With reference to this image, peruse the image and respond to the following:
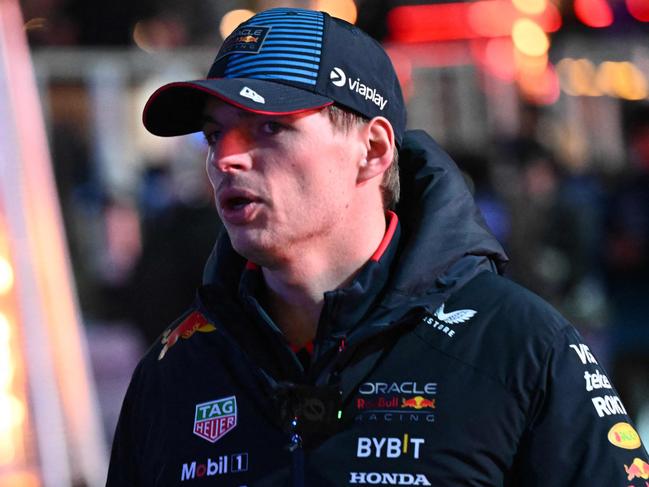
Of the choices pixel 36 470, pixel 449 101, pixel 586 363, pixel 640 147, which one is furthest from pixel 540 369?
pixel 449 101

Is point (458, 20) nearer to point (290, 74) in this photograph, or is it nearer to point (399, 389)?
point (290, 74)

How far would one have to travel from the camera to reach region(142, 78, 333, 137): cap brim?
8.66 feet

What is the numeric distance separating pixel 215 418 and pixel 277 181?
20.0 inches

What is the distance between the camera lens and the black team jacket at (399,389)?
2.50m

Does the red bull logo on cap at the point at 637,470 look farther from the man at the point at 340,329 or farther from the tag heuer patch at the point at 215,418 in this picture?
the tag heuer patch at the point at 215,418

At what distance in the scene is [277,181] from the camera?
8.95 feet

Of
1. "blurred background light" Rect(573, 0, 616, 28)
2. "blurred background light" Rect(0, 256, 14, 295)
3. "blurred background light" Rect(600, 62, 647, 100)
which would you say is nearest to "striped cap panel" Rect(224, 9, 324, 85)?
"blurred background light" Rect(0, 256, 14, 295)

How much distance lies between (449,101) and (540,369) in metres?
10.6

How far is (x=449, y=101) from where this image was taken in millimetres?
12930

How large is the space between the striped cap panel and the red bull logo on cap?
3.26 feet

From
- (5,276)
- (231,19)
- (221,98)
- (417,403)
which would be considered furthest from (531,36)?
(417,403)

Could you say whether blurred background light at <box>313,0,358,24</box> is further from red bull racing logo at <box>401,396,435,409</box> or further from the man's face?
red bull racing logo at <box>401,396,435,409</box>

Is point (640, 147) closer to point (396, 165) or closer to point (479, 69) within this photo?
point (479, 69)

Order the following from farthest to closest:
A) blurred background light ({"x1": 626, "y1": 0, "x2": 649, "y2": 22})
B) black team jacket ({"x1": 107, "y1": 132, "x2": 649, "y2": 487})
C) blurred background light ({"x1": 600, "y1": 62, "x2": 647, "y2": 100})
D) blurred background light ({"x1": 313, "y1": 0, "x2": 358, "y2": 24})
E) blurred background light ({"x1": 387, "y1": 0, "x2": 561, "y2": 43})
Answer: blurred background light ({"x1": 600, "y1": 62, "x2": 647, "y2": 100}), blurred background light ({"x1": 626, "y1": 0, "x2": 649, "y2": 22}), blurred background light ({"x1": 387, "y1": 0, "x2": 561, "y2": 43}), blurred background light ({"x1": 313, "y1": 0, "x2": 358, "y2": 24}), black team jacket ({"x1": 107, "y1": 132, "x2": 649, "y2": 487})
